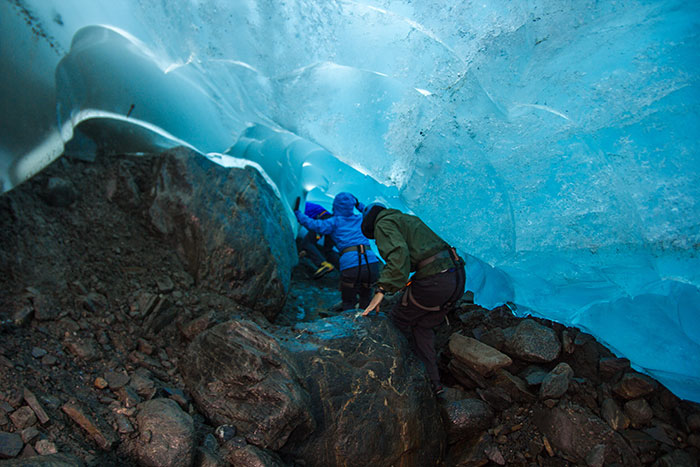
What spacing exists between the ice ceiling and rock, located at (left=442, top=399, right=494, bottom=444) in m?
1.24

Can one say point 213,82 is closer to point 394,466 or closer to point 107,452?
point 107,452

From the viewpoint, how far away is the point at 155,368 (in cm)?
270

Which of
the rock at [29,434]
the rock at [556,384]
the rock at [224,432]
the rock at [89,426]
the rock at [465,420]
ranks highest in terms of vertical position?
the rock at [556,384]

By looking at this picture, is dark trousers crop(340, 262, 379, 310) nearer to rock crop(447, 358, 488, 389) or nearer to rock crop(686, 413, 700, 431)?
rock crop(447, 358, 488, 389)

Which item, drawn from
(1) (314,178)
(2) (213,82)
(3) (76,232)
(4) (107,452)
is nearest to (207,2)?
(2) (213,82)

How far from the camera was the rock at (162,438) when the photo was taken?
202 centimetres

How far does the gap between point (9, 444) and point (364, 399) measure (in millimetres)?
1905

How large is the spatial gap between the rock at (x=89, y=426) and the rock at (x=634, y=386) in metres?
3.27

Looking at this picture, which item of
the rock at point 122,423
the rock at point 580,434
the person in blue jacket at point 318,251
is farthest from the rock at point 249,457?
the person in blue jacket at point 318,251

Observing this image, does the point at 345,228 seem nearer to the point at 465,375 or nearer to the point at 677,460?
the point at 465,375

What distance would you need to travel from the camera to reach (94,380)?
237 cm

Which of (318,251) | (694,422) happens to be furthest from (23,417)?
(318,251)

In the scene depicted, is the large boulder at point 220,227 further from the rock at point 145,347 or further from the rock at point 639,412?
the rock at point 639,412

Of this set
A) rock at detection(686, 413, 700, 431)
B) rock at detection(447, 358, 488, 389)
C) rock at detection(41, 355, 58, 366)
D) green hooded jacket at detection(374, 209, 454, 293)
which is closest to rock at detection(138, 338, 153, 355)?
rock at detection(41, 355, 58, 366)
